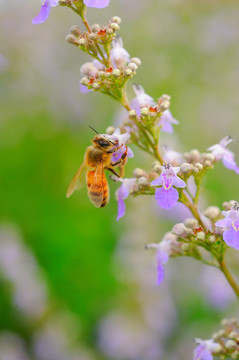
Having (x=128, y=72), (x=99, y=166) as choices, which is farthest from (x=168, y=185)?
(x=99, y=166)

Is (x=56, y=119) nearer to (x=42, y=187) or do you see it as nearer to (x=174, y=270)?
(x=42, y=187)

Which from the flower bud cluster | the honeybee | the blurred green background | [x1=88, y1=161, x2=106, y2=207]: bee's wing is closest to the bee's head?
the honeybee

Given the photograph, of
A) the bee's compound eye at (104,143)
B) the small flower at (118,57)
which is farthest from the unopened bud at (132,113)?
the bee's compound eye at (104,143)

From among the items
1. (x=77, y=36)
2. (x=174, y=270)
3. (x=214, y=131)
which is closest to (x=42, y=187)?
(x=174, y=270)

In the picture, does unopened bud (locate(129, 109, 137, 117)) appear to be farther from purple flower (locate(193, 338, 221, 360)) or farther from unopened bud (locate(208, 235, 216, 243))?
purple flower (locate(193, 338, 221, 360))

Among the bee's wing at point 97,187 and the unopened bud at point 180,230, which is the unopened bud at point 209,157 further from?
the bee's wing at point 97,187

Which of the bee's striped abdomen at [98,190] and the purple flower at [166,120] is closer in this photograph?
the purple flower at [166,120]

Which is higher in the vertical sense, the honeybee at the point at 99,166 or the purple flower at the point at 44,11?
the purple flower at the point at 44,11
